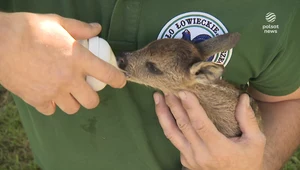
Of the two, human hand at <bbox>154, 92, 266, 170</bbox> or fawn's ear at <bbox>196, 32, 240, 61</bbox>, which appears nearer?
fawn's ear at <bbox>196, 32, 240, 61</bbox>

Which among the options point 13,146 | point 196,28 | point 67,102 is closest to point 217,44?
point 196,28

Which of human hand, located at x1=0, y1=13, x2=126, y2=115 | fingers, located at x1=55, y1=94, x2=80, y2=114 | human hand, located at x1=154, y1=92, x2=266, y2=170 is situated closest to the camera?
human hand, located at x1=0, y1=13, x2=126, y2=115

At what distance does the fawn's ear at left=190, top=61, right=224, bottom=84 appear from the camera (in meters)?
1.65

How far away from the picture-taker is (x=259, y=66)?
1.80m

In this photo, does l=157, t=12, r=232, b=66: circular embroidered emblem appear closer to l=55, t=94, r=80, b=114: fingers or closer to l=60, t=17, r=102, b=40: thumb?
l=60, t=17, r=102, b=40: thumb

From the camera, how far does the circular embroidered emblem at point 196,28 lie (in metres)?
1.70

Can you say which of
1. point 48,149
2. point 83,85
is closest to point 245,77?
point 83,85

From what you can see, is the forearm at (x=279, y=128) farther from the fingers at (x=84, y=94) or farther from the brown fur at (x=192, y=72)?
the fingers at (x=84, y=94)

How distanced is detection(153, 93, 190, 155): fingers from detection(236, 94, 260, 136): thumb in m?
0.26

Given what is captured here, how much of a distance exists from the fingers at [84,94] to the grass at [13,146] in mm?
2250

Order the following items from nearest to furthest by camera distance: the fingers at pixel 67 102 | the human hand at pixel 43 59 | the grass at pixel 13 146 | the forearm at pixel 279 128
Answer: the human hand at pixel 43 59
the fingers at pixel 67 102
the forearm at pixel 279 128
the grass at pixel 13 146

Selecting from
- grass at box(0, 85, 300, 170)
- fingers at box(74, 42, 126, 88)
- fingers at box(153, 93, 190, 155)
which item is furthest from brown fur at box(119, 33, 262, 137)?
grass at box(0, 85, 300, 170)

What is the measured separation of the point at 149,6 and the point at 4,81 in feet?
2.01

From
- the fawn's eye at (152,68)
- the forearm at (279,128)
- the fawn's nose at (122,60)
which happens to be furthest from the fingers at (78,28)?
the forearm at (279,128)
